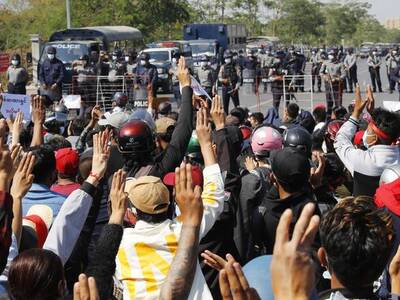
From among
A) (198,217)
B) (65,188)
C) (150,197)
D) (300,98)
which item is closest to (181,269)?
(198,217)

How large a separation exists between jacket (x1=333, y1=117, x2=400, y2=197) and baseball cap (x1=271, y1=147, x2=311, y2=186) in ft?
3.38

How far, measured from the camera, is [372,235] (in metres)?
3.17

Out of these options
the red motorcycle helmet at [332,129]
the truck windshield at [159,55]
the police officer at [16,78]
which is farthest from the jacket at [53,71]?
the truck windshield at [159,55]

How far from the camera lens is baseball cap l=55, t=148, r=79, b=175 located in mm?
5722

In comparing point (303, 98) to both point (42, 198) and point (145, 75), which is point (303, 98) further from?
point (42, 198)

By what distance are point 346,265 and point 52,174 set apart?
2705 mm

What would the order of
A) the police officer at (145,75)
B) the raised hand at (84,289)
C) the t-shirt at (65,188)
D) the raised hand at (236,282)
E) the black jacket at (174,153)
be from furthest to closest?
the police officer at (145,75) < the black jacket at (174,153) < the t-shirt at (65,188) < the raised hand at (84,289) < the raised hand at (236,282)

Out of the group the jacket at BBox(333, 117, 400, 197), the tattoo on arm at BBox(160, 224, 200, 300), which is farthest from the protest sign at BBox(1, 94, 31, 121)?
the tattoo on arm at BBox(160, 224, 200, 300)

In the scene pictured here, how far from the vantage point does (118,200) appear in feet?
13.9

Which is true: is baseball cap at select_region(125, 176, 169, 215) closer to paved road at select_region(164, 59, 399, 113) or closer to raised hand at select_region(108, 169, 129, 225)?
raised hand at select_region(108, 169, 129, 225)

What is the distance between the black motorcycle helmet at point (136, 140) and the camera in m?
5.64

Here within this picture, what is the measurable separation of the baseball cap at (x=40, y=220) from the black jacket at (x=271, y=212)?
123cm

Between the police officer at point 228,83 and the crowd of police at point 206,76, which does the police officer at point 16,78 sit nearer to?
the crowd of police at point 206,76

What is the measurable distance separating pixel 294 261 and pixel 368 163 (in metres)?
3.83
